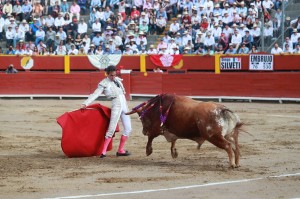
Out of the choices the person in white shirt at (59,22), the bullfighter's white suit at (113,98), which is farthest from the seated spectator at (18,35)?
the bullfighter's white suit at (113,98)

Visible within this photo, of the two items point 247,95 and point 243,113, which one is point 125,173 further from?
point 247,95

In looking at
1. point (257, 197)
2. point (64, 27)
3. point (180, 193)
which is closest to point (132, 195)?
point (180, 193)

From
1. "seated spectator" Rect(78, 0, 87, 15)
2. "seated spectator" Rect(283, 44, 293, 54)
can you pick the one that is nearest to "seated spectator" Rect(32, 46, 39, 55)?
"seated spectator" Rect(78, 0, 87, 15)

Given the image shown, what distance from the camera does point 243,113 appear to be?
21.1 m

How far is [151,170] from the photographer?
11.7 meters

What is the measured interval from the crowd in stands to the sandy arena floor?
804 cm

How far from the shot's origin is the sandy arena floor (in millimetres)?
9992

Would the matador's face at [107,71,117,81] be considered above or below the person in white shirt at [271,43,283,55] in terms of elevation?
above

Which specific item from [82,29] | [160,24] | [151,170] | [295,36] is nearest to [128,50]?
[160,24]

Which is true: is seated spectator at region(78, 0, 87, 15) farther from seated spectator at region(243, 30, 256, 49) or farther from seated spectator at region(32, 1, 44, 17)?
seated spectator at region(243, 30, 256, 49)

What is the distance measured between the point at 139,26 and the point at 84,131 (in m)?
15.1

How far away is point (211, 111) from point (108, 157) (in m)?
2.09

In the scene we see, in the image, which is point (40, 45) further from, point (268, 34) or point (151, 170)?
point (151, 170)

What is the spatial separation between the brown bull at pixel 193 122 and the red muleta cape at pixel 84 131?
0.77 m
